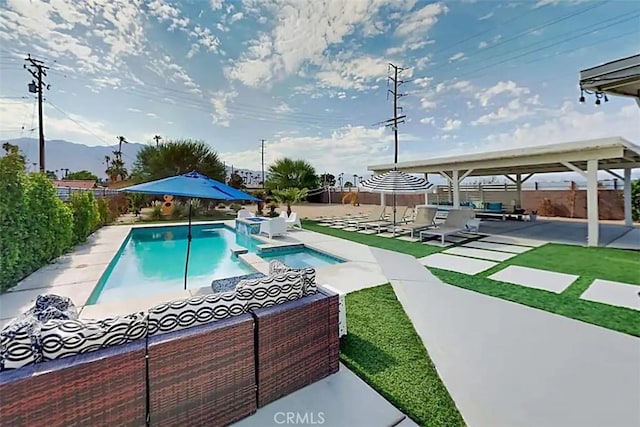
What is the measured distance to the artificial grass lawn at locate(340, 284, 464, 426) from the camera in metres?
2.38

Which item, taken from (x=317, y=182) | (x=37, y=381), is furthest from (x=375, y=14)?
(x=317, y=182)

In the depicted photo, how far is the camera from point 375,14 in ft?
33.4

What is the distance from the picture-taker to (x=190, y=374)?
2.02 m

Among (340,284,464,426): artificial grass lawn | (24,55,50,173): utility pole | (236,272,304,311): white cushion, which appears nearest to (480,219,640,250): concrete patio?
(340,284,464,426): artificial grass lawn

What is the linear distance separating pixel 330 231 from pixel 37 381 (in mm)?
11178

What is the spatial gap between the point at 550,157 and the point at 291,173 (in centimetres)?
2262

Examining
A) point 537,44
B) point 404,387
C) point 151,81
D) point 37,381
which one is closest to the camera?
point 37,381

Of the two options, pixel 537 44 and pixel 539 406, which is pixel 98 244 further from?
pixel 537 44

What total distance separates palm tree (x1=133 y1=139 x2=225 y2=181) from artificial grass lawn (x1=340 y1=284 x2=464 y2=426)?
18.5 meters

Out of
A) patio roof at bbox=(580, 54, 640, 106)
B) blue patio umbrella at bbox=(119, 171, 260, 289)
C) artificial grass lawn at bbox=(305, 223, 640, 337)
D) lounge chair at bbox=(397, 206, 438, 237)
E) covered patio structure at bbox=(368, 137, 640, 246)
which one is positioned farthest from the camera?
lounge chair at bbox=(397, 206, 438, 237)

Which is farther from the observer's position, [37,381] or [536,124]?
[536,124]

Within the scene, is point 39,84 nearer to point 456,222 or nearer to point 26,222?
point 26,222

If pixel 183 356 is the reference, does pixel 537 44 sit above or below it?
above

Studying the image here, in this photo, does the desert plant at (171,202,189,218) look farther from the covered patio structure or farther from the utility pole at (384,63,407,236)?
the utility pole at (384,63,407,236)
